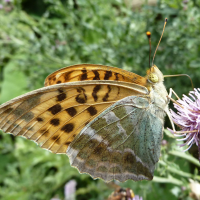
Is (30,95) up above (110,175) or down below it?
above

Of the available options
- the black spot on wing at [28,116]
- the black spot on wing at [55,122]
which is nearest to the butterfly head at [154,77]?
the black spot on wing at [55,122]

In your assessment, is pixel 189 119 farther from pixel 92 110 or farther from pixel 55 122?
pixel 55 122

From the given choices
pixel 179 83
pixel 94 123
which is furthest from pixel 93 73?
pixel 179 83

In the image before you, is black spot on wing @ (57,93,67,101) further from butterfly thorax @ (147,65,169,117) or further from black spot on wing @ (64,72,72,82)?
butterfly thorax @ (147,65,169,117)

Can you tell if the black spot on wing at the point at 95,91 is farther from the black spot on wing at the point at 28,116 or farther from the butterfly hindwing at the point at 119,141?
the black spot on wing at the point at 28,116

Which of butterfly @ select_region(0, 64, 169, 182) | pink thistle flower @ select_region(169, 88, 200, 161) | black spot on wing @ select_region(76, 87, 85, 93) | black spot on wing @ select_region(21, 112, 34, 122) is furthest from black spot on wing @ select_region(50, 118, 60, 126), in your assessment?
pink thistle flower @ select_region(169, 88, 200, 161)

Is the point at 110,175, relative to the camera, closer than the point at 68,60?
Yes

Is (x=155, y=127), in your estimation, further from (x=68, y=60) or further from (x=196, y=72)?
(x=68, y=60)
